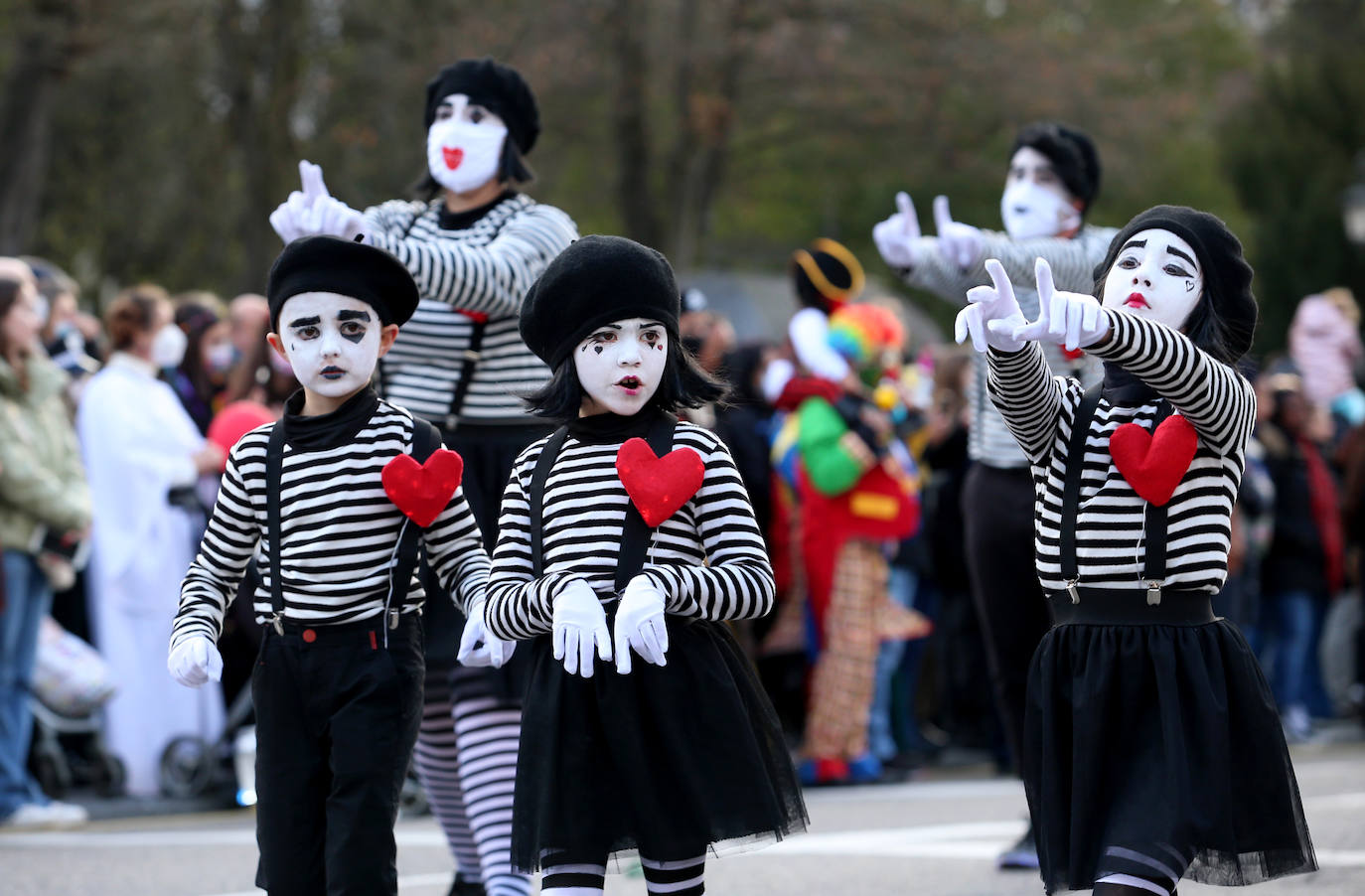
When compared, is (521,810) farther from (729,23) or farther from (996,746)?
(729,23)

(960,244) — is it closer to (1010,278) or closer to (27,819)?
(1010,278)

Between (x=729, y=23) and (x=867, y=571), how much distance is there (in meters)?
11.8

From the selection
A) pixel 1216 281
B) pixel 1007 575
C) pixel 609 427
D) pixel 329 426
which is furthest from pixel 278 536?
pixel 1007 575

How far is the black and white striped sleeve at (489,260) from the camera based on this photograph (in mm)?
5004

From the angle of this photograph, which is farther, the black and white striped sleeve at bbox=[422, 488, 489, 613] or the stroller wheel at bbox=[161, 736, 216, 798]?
the stroller wheel at bbox=[161, 736, 216, 798]

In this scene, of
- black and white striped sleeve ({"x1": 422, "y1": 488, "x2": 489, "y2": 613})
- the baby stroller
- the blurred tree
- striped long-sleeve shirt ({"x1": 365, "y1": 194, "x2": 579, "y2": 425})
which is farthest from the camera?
the blurred tree

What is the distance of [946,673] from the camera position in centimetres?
1125

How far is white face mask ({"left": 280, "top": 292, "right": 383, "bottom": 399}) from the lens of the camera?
454cm

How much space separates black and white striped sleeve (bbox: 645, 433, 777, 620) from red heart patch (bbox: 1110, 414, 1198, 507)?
77 centimetres

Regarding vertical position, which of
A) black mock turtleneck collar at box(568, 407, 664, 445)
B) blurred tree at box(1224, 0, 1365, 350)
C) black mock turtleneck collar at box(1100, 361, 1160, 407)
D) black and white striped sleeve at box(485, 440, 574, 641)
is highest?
blurred tree at box(1224, 0, 1365, 350)

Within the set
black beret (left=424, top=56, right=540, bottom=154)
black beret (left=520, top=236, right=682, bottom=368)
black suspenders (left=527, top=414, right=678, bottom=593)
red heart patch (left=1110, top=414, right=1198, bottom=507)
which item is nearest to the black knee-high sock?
black suspenders (left=527, top=414, right=678, bottom=593)

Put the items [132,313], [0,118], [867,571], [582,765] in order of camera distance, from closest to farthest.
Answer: [582,765] → [132,313] → [867,571] → [0,118]

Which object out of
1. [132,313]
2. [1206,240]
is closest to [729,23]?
[132,313]

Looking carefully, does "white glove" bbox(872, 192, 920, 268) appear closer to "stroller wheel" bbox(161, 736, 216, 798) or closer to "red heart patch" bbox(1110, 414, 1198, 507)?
"red heart patch" bbox(1110, 414, 1198, 507)
